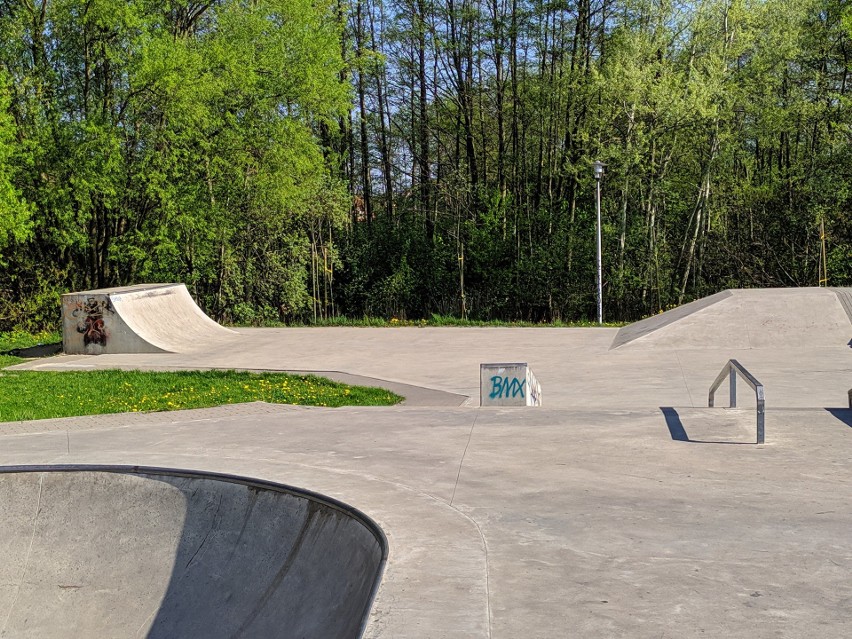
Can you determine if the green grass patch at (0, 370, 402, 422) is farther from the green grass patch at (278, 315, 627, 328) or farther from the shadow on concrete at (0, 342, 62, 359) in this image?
the green grass patch at (278, 315, 627, 328)

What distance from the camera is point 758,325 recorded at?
48.3 feet

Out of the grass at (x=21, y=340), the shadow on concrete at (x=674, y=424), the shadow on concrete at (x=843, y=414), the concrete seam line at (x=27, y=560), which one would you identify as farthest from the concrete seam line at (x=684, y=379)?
the grass at (x=21, y=340)

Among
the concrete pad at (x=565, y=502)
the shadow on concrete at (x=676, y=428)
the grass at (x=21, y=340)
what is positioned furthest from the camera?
the grass at (x=21, y=340)

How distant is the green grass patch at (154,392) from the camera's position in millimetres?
10617

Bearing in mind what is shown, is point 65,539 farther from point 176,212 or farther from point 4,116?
point 176,212

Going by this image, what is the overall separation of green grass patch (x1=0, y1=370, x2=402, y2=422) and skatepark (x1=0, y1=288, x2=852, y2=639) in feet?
2.74

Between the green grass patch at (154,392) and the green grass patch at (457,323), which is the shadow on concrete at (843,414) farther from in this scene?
the green grass patch at (457,323)

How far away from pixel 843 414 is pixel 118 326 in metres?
13.3

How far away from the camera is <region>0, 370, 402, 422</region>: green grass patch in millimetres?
10617

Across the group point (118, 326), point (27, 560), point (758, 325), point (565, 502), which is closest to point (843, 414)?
point (565, 502)

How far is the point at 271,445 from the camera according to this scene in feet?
25.5

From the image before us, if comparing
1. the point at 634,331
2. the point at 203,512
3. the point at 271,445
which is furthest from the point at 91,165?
the point at 203,512

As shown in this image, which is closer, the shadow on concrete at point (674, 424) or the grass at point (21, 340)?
the shadow on concrete at point (674, 424)

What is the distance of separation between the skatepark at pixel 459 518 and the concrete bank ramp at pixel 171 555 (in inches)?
0.6
